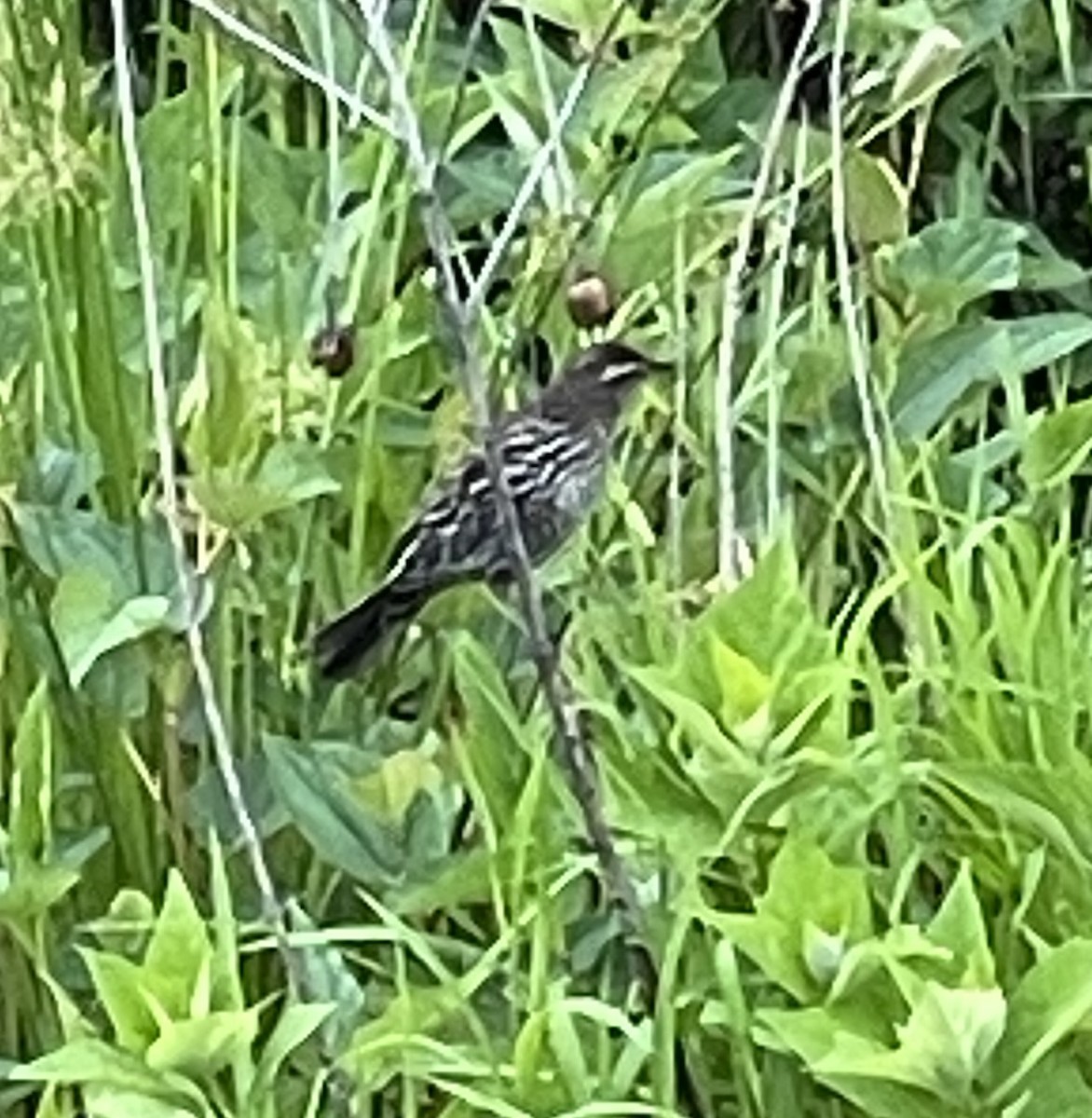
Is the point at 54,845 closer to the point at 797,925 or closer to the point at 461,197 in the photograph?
the point at 797,925

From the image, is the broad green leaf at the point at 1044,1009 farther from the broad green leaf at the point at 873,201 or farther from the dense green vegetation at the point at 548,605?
the broad green leaf at the point at 873,201

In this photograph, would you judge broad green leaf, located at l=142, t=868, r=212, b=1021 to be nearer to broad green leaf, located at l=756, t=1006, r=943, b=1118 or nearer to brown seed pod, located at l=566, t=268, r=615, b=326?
broad green leaf, located at l=756, t=1006, r=943, b=1118

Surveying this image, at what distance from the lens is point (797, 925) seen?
1.54m

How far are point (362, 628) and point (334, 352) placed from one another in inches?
5.9

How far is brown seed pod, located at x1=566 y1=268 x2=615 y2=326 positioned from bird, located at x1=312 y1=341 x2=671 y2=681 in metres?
0.03

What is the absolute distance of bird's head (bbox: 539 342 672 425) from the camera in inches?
81.8

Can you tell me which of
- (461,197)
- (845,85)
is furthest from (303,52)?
(845,85)

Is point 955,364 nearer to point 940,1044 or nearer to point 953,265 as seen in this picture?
point 953,265

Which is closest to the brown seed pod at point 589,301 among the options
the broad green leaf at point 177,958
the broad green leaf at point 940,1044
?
the broad green leaf at point 177,958

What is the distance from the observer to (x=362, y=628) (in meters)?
1.98

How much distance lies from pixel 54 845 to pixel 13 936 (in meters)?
0.05

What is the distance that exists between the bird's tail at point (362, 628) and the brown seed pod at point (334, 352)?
0.40 feet

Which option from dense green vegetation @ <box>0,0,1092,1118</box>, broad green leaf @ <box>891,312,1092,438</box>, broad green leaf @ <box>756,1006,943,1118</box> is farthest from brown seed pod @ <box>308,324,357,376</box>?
broad green leaf @ <box>756,1006,943,1118</box>

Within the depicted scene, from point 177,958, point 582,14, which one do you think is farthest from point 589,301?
point 177,958
